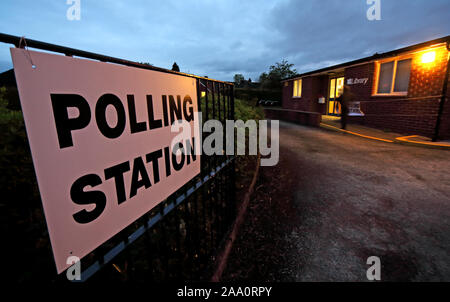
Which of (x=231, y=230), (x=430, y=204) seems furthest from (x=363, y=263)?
(x=430, y=204)

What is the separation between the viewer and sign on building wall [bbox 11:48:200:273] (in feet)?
2.50

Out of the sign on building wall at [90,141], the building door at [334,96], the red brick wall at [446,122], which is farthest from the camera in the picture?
the building door at [334,96]

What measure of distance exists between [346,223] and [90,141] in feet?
11.1

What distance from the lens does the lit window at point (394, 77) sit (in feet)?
32.5

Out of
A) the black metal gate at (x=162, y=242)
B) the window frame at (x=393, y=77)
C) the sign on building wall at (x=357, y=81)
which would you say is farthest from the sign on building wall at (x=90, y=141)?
the sign on building wall at (x=357, y=81)

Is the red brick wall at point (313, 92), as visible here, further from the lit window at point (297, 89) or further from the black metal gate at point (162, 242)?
the black metal gate at point (162, 242)

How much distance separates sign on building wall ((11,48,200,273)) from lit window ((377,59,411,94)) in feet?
40.9

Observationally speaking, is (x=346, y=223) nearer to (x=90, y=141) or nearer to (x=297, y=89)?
(x=90, y=141)

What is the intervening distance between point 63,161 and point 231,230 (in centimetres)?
239

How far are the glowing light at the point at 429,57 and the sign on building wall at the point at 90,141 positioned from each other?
11455 millimetres

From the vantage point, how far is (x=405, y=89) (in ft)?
32.8
